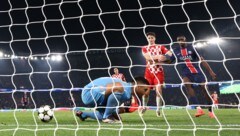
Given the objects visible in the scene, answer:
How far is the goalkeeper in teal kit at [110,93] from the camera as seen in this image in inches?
189

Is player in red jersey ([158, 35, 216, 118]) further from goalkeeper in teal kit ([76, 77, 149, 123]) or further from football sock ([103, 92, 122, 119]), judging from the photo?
football sock ([103, 92, 122, 119])

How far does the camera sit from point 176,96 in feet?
71.9

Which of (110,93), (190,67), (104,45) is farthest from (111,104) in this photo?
(104,45)

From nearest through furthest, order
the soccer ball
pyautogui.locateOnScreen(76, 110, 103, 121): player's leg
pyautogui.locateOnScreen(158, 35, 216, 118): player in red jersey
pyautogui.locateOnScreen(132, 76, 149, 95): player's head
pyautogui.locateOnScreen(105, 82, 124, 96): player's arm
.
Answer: pyautogui.locateOnScreen(132, 76, 149, 95): player's head
pyautogui.locateOnScreen(105, 82, 124, 96): player's arm
pyautogui.locateOnScreen(76, 110, 103, 121): player's leg
the soccer ball
pyautogui.locateOnScreen(158, 35, 216, 118): player in red jersey

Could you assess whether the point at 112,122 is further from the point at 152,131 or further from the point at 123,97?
the point at 152,131

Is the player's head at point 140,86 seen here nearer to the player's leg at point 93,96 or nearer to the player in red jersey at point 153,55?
the player's leg at point 93,96

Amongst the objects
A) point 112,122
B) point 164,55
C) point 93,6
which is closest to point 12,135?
point 112,122

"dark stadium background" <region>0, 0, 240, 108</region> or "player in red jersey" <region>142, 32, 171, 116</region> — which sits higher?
"dark stadium background" <region>0, 0, 240, 108</region>

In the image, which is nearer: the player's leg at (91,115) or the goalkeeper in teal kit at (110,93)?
the goalkeeper in teal kit at (110,93)

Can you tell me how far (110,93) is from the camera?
5145 mm

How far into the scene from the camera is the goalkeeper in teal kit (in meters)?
4.80

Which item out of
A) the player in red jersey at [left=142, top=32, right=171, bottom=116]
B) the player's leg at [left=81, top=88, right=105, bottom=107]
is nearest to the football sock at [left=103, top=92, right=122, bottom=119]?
the player's leg at [left=81, top=88, right=105, bottom=107]

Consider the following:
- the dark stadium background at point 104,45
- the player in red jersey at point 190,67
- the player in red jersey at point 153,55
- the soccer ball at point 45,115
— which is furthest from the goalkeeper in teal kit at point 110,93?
the dark stadium background at point 104,45

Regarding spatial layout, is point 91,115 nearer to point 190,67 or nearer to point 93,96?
point 93,96
